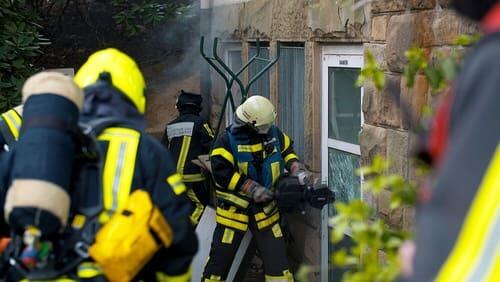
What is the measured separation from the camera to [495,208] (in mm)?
1367

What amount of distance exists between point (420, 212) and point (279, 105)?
631 cm

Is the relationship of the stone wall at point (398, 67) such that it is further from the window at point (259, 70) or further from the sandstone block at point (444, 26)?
the window at point (259, 70)

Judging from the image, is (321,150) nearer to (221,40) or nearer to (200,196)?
(200,196)

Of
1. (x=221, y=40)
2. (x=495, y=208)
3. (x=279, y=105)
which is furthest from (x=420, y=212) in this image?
(x=221, y=40)

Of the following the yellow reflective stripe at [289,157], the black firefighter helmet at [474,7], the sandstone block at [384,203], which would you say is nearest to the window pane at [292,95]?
the yellow reflective stripe at [289,157]

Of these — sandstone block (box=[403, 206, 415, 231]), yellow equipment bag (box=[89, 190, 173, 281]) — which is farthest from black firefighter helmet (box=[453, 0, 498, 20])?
sandstone block (box=[403, 206, 415, 231])

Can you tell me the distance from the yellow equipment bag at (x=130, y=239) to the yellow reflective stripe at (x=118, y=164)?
2.6 inches

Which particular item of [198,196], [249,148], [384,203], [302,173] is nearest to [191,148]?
[198,196]

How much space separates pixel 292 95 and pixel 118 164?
437 cm

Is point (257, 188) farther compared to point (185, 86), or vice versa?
point (185, 86)

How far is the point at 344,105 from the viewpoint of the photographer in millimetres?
6441

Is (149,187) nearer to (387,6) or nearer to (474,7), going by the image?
(474,7)

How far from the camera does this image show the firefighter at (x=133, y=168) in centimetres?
311

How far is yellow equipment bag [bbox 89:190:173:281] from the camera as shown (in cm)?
291
